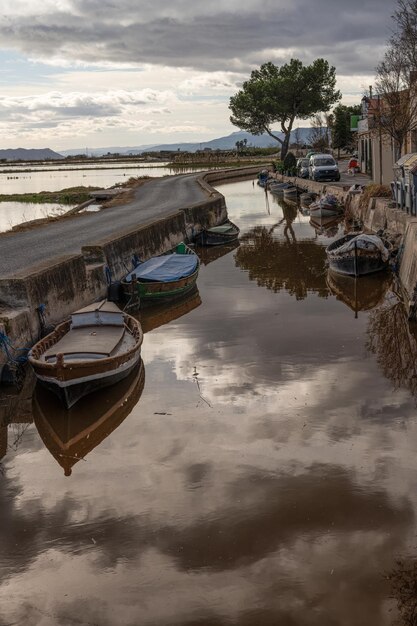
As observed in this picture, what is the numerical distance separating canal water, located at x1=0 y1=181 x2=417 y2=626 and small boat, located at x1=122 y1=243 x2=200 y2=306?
3530 mm

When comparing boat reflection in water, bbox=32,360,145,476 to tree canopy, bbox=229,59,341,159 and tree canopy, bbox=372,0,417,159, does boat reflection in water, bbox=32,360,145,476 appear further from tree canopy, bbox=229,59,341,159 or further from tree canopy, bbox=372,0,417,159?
tree canopy, bbox=229,59,341,159

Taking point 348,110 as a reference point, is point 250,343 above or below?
below

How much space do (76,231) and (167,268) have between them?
8586 mm

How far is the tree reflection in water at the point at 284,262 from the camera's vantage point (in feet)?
80.9

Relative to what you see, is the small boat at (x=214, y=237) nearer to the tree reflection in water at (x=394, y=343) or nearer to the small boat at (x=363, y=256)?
the small boat at (x=363, y=256)

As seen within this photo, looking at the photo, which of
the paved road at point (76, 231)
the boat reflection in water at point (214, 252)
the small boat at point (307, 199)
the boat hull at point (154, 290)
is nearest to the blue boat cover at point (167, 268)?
the boat hull at point (154, 290)

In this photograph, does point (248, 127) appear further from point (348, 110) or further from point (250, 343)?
point (250, 343)

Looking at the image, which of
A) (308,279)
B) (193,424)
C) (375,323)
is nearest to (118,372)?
(193,424)

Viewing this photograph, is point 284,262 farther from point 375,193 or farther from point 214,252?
point 375,193

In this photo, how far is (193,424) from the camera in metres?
12.7

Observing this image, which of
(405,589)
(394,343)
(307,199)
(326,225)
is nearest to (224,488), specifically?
(405,589)

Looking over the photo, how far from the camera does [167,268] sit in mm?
23594

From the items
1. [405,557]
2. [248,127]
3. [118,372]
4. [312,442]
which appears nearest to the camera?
[405,557]

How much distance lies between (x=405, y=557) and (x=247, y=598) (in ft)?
6.70
